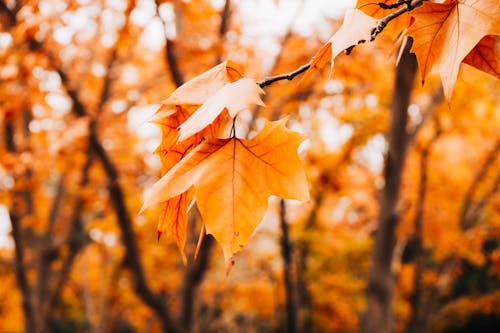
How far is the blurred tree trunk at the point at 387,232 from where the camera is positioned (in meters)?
3.45

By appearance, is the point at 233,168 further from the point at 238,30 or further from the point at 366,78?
the point at 366,78

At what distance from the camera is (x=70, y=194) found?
5.88 metres

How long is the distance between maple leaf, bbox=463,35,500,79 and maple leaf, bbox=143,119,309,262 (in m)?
0.33

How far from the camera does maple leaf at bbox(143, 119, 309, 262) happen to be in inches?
25.5

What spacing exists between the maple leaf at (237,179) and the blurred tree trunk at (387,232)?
2900 millimetres

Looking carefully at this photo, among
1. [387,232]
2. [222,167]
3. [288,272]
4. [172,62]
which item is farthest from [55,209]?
[222,167]

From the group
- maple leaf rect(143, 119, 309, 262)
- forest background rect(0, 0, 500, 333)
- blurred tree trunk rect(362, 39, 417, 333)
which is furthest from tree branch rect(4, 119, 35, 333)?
maple leaf rect(143, 119, 309, 262)

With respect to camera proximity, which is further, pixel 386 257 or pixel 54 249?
pixel 54 249

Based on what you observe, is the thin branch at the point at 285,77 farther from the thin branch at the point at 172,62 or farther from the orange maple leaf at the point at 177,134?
the thin branch at the point at 172,62

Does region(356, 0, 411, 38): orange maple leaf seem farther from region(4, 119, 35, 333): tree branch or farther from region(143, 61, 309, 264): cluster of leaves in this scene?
region(4, 119, 35, 333): tree branch

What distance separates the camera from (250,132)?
13.7 feet

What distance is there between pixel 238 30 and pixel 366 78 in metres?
1.66

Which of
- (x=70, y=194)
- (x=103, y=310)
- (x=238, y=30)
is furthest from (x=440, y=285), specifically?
(x=103, y=310)

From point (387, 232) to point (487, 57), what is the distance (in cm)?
304
